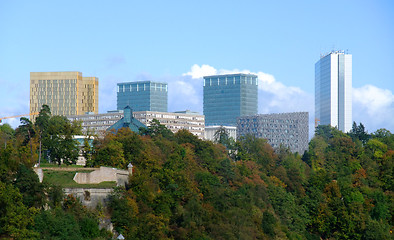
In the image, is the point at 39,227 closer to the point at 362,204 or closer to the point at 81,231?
the point at 81,231

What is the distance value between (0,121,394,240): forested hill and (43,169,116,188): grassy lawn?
6.65 ft

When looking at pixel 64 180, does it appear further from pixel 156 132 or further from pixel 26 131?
pixel 156 132

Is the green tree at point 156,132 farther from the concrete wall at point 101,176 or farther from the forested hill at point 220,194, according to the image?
the concrete wall at point 101,176

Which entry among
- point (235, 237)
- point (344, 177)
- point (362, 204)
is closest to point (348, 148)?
point (344, 177)

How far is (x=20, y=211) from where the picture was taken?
7338 cm

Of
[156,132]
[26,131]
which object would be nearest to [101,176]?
[26,131]

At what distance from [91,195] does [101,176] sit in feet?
16.8

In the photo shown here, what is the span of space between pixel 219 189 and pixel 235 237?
12.0 m

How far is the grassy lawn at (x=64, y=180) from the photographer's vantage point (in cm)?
8356

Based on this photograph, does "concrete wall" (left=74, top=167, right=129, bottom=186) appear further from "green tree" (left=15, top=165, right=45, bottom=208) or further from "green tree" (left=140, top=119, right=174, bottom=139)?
"green tree" (left=140, top=119, right=174, bottom=139)

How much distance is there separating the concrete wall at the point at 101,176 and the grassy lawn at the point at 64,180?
0.96 metres

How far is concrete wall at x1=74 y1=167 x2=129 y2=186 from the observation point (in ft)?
288

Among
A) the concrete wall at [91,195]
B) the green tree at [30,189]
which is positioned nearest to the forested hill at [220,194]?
the green tree at [30,189]

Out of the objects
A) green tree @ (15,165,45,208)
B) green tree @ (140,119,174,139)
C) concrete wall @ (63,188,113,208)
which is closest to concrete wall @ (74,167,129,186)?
concrete wall @ (63,188,113,208)
